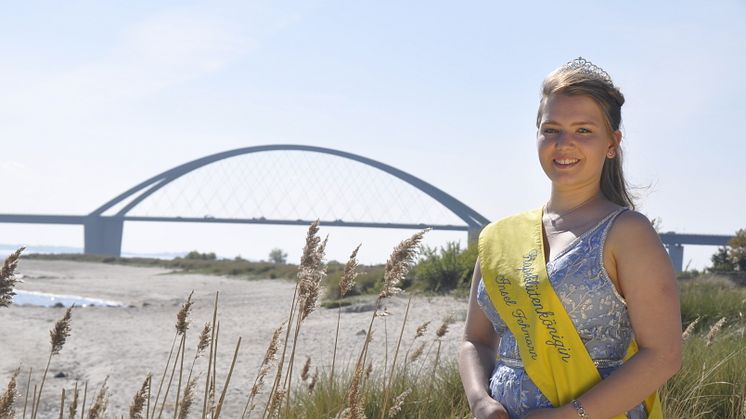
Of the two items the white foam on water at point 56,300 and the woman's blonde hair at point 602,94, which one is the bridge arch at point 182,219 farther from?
the woman's blonde hair at point 602,94

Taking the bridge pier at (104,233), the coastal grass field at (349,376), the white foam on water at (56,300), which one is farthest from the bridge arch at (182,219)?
the coastal grass field at (349,376)

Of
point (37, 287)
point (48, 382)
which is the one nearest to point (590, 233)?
point (48, 382)

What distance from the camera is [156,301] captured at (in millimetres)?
19281

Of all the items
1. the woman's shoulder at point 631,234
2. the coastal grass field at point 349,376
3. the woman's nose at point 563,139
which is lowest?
the coastal grass field at point 349,376

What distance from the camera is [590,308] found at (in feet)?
5.83

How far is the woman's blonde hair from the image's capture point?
1.90m

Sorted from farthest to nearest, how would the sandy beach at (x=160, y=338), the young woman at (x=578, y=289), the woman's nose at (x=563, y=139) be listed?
1. the sandy beach at (x=160, y=338)
2. the woman's nose at (x=563, y=139)
3. the young woman at (x=578, y=289)

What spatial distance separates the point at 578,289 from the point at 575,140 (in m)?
0.35

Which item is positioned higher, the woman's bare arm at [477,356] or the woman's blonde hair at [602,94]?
the woman's blonde hair at [602,94]

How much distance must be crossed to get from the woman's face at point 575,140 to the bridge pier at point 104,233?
63.7 meters

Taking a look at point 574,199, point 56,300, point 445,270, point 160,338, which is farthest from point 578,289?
point 56,300

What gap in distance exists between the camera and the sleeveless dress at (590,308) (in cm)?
177

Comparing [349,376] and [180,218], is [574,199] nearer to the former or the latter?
[349,376]

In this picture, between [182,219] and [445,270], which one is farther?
[182,219]
